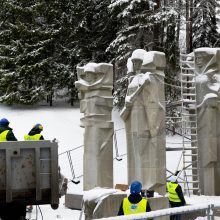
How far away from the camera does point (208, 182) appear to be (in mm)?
15367

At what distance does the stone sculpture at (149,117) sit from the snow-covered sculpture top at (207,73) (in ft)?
4.76

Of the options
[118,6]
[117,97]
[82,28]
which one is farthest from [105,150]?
[82,28]

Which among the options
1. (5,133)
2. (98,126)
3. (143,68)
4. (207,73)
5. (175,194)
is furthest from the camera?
(98,126)

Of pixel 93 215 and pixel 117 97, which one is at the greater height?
pixel 117 97

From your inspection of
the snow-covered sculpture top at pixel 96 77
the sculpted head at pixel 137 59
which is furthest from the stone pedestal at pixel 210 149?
the snow-covered sculpture top at pixel 96 77

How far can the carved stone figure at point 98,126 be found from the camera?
616 inches

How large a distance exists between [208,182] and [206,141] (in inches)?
50.2

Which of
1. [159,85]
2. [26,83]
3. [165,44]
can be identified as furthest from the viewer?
[26,83]

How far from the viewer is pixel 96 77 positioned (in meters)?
15.9

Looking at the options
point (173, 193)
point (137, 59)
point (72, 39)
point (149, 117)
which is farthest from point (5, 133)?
point (72, 39)

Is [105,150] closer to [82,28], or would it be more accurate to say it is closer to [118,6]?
[118,6]

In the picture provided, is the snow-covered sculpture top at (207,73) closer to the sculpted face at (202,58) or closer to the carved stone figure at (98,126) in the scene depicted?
the sculpted face at (202,58)

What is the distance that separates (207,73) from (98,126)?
12.4 feet

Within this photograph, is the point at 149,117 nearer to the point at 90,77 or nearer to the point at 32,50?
the point at 90,77
